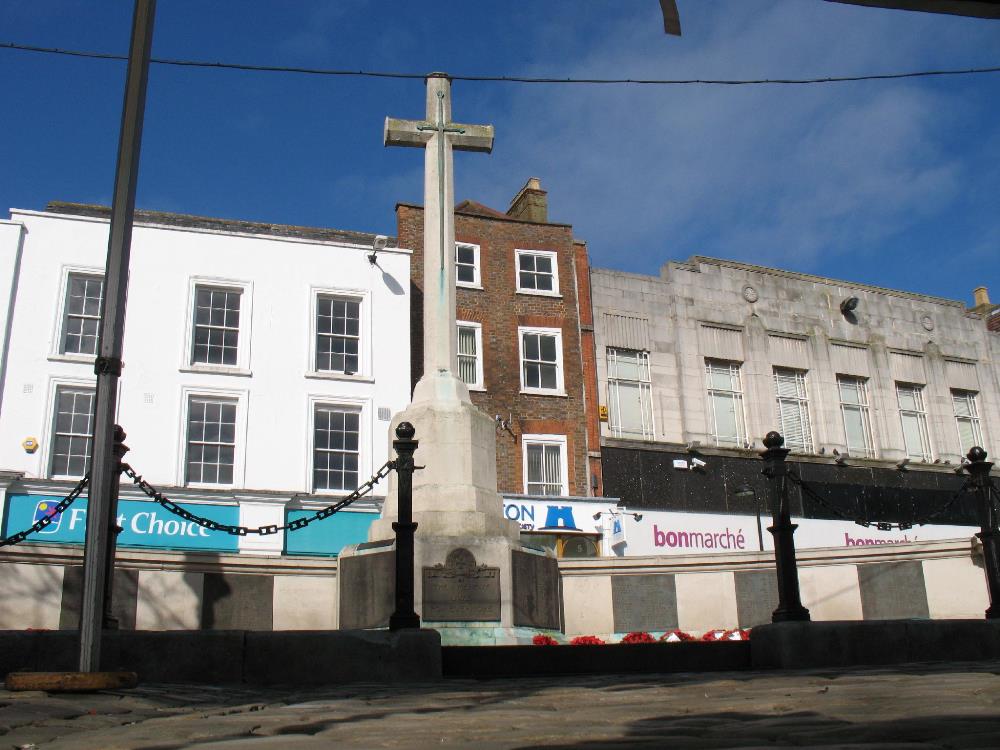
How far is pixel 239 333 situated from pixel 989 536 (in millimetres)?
18876

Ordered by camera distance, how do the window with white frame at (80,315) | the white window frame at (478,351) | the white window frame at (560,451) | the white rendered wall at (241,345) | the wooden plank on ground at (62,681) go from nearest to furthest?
the wooden plank on ground at (62,681)
the white rendered wall at (241,345)
the window with white frame at (80,315)
the white window frame at (560,451)
the white window frame at (478,351)

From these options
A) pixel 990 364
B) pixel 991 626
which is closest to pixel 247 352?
pixel 991 626

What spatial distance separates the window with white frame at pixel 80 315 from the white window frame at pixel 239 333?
2069 millimetres

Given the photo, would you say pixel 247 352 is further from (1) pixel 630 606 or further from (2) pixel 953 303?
(2) pixel 953 303

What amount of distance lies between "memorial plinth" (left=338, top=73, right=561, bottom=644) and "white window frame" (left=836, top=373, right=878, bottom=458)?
68.7 ft

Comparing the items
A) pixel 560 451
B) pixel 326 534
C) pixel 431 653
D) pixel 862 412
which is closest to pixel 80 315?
pixel 326 534

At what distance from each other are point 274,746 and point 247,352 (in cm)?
2236

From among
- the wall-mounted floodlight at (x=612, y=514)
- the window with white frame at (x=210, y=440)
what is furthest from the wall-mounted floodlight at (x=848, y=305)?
the window with white frame at (x=210, y=440)

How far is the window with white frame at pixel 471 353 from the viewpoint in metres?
27.5

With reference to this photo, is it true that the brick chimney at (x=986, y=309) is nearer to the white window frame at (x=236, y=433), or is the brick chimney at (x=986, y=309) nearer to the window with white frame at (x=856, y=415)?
the window with white frame at (x=856, y=415)

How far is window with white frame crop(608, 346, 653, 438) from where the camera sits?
28844 mm

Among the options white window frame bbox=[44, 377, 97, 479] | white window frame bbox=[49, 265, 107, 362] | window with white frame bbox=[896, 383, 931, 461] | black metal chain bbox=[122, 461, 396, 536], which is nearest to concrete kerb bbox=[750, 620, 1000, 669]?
black metal chain bbox=[122, 461, 396, 536]

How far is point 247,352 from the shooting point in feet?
82.4

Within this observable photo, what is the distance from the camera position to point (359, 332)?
85.7 feet
